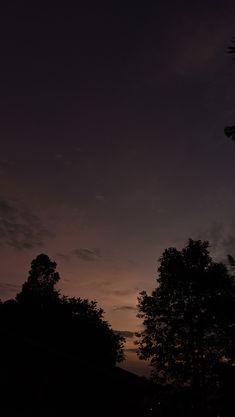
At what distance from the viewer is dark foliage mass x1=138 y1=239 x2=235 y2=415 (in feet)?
102

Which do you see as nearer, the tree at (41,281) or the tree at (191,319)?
the tree at (191,319)

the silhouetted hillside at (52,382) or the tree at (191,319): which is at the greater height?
the tree at (191,319)

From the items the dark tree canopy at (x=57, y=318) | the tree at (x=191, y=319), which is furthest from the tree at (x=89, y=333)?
the tree at (x=191, y=319)

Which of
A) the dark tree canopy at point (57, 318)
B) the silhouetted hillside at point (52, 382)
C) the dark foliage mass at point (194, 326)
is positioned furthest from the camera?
the dark tree canopy at point (57, 318)

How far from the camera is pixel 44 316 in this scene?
163ft

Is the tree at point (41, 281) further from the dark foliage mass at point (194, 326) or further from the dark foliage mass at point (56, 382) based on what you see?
the dark foliage mass at point (56, 382)

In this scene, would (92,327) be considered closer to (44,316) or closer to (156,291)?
(44,316)

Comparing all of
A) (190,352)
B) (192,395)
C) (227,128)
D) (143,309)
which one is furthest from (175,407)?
(227,128)

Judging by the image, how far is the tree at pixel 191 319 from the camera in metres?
31.4

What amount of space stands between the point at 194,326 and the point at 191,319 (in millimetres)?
591

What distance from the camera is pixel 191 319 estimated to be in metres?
32.2

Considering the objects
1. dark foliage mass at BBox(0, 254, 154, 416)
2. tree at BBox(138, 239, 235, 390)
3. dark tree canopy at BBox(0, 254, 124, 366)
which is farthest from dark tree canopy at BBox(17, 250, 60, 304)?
dark foliage mass at BBox(0, 254, 154, 416)

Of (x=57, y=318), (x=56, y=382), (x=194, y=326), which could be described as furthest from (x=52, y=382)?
(x=57, y=318)

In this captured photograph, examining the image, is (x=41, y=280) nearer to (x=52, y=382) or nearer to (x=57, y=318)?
(x=57, y=318)
